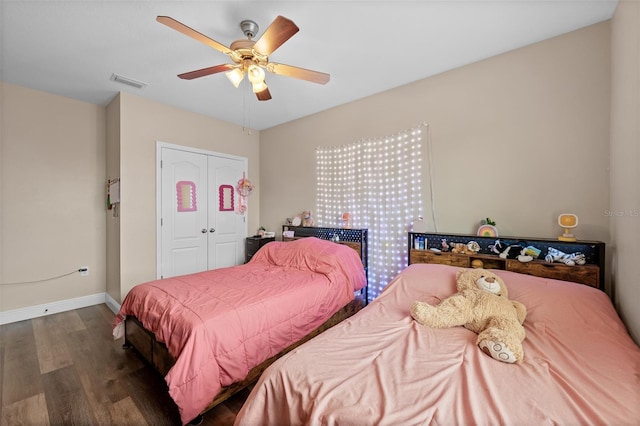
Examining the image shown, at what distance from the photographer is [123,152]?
10.1ft

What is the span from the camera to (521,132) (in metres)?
2.23

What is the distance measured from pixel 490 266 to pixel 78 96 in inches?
202

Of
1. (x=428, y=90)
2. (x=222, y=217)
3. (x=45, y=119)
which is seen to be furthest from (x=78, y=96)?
(x=428, y=90)

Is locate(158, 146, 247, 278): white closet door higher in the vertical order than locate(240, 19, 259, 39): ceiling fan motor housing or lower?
lower

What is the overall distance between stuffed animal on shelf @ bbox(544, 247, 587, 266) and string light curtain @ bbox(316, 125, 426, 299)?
114 cm

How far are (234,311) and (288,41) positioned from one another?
223 centimetres

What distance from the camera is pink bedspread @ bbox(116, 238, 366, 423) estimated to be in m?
1.48

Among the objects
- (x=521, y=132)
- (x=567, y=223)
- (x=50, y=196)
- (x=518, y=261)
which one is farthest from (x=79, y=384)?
(x=521, y=132)

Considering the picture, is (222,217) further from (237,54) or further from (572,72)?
(572,72)

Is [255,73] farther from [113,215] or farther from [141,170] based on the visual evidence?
[113,215]

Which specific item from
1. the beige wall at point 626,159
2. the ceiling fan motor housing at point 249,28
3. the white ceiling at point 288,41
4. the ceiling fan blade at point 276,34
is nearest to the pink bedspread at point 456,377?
the beige wall at point 626,159

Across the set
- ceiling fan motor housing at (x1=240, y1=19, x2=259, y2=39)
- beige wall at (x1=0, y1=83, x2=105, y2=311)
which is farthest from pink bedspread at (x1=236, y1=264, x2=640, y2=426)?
beige wall at (x1=0, y1=83, x2=105, y2=311)

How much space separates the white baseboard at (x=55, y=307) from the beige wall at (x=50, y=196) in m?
0.06

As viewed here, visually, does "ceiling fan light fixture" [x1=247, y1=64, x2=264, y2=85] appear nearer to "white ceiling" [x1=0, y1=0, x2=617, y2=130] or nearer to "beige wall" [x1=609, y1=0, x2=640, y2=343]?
"white ceiling" [x1=0, y1=0, x2=617, y2=130]
